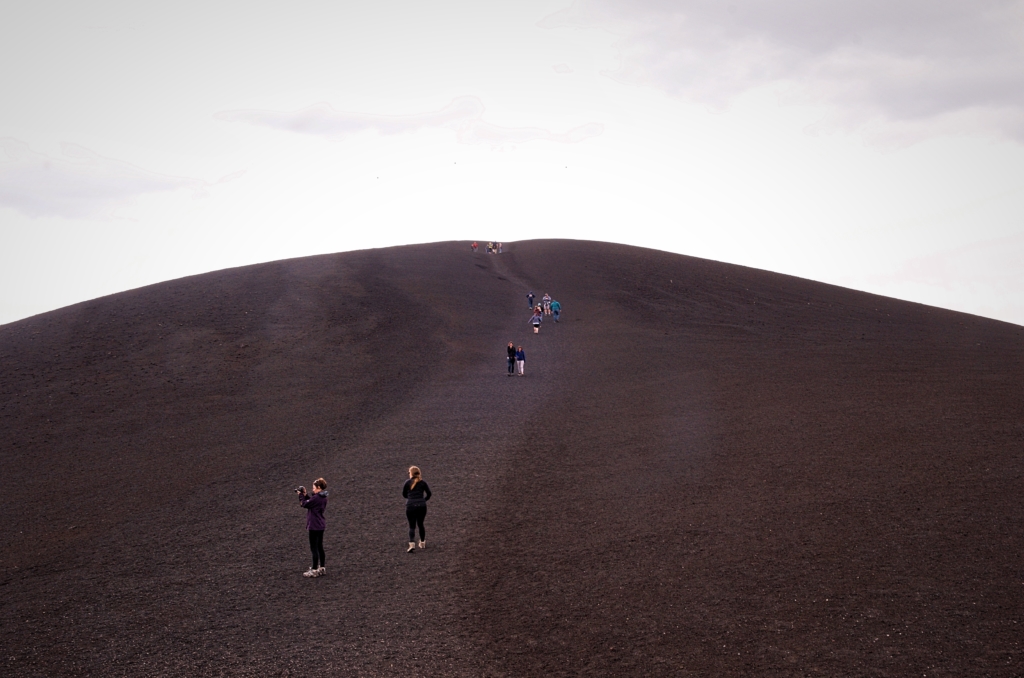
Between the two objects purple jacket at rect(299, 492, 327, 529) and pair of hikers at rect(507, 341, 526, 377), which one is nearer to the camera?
purple jacket at rect(299, 492, 327, 529)

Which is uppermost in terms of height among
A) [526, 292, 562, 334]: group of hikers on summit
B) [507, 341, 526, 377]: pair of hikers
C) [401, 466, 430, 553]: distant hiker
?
[526, 292, 562, 334]: group of hikers on summit

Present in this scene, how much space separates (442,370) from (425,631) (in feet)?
69.7

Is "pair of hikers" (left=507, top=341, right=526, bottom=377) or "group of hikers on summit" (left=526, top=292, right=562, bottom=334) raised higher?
"group of hikers on summit" (left=526, top=292, right=562, bottom=334)

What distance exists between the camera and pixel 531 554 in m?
13.5

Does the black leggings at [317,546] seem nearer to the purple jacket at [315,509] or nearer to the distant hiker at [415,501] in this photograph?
the purple jacket at [315,509]

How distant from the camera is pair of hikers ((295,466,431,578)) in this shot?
13.0 metres

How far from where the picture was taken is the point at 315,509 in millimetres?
13109

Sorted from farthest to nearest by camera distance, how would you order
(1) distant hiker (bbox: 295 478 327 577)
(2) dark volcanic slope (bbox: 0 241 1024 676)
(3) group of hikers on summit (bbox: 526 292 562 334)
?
(3) group of hikers on summit (bbox: 526 292 562 334)
(1) distant hiker (bbox: 295 478 327 577)
(2) dark volcanic slope (bbox: 0 241 1024 676)

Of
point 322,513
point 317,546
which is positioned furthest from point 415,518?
point 317,546

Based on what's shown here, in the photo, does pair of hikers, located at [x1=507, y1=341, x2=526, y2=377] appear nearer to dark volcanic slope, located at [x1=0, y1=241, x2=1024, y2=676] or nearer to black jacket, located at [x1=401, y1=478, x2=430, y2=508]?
dark volcanic slope, located at [x1=0, y1=241, x2=1024, y2=676]

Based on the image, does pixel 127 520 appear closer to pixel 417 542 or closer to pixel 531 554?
pixel 417 542

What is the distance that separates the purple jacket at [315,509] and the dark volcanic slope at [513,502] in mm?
964

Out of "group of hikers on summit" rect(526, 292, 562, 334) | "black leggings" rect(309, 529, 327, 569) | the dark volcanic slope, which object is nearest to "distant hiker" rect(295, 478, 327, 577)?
"black leggings" rect(309, 529, 327, 569)

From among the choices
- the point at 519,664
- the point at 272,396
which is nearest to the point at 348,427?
the point at 272,396
